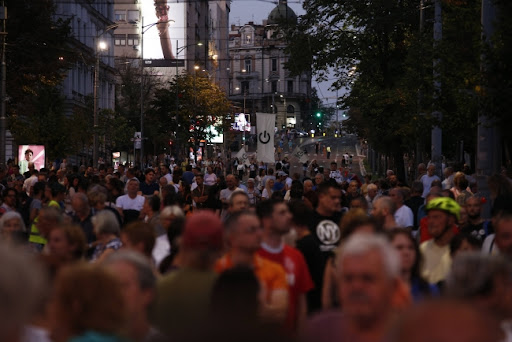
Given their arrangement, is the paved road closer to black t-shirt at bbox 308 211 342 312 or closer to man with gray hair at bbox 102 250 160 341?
black t-shirt at bbox 308 211 342 312

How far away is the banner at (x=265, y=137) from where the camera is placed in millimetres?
33125

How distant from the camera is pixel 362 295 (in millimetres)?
4402

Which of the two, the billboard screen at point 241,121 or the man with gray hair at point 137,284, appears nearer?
the man with gray hair at point 137,284

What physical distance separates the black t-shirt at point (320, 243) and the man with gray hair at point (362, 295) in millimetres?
3946

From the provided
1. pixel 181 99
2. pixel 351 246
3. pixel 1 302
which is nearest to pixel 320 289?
pixel 351 246

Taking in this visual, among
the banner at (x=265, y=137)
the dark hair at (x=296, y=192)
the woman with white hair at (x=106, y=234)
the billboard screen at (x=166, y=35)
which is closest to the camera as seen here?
the woman with white hair at (x=106, y=234)

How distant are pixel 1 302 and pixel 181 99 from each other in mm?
77535

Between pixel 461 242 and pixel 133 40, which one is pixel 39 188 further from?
pixel 133 40

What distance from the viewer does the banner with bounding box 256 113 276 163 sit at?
33.1m

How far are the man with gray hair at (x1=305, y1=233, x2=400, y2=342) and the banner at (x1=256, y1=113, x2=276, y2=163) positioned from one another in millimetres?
28353

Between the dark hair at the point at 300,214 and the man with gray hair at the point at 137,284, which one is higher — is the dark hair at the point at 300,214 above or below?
above

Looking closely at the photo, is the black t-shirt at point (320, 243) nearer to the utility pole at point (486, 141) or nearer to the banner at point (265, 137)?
the utility pole at point (486, 141)

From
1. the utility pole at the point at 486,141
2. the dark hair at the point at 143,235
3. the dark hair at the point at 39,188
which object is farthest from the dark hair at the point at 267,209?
the utility pole at the point at 486,141

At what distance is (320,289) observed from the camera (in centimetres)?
879
